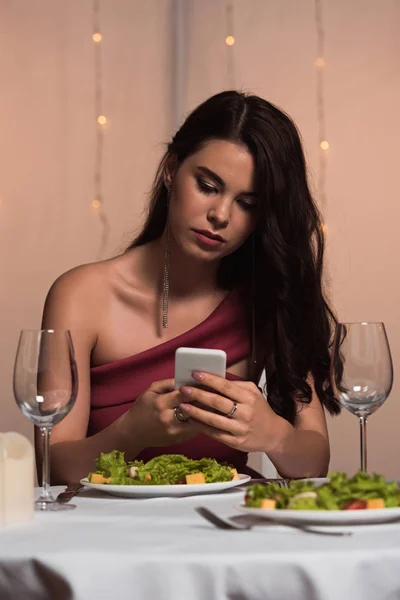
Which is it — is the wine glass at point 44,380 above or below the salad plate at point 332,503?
above

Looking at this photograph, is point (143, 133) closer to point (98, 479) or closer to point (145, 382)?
point (145, 382)

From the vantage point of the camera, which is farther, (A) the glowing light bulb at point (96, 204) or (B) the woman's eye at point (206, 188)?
(A) the glowing light bulb at point (96, 204)

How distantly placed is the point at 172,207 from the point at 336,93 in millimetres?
1869

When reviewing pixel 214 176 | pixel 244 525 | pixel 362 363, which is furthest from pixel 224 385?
pixel 214 176

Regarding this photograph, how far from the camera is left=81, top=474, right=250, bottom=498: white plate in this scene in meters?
1.31

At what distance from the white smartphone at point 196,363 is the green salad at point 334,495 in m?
0.43

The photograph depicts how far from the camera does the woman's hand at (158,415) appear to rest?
1.59m

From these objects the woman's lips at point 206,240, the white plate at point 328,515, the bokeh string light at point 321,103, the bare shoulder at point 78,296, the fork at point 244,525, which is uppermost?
the bokeh string light at point 321,103

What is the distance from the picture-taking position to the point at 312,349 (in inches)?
87.1

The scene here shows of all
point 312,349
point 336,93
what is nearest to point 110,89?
point 336,93

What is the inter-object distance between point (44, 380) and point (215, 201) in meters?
0.87

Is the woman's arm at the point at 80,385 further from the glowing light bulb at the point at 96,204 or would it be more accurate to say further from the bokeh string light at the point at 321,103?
the bokeh string light at the point at 321,103

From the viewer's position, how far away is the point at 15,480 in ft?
3.65

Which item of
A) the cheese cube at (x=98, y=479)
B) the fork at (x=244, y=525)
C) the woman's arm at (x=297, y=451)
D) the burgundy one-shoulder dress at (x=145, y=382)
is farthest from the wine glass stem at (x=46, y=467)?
the burgundy one-shoulder dress at (x=145, y=382)
